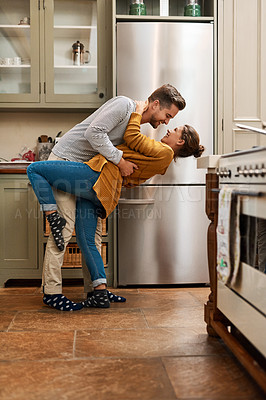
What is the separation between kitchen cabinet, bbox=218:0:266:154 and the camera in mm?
3303

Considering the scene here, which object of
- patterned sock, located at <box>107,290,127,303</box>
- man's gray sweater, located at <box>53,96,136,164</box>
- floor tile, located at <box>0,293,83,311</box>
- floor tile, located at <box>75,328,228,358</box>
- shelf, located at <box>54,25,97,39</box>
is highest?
shelf, located at <box>54,25,97,39</box>

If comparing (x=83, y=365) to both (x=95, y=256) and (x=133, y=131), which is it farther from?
(x=133, y=131)

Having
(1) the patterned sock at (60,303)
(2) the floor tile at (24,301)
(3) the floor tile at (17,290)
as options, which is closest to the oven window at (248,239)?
(1) the patterned sock at (60,303)

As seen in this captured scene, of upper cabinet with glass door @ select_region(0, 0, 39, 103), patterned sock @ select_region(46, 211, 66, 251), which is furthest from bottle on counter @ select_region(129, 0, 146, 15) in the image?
patterned sock @ select_region(46, 211, 66, 251)

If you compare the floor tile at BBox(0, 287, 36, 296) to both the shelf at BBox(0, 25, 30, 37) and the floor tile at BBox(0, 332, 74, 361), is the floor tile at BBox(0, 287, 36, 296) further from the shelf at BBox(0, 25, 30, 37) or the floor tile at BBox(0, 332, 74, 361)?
the shelf at BBox(0, 25, 30, 37)

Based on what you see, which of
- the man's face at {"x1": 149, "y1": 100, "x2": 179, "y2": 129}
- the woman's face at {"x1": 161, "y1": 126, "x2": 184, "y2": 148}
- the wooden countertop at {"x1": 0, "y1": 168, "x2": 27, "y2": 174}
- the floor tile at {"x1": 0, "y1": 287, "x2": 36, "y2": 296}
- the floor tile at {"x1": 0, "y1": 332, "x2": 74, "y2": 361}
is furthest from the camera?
the wooden countertop at {"x1": 0, "y1": 168, "x2": 27, "y2": 174}

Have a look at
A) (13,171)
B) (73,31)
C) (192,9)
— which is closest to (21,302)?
(13,171)

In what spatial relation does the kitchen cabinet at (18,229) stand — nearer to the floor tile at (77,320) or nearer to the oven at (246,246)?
the floor tile at (77,320)

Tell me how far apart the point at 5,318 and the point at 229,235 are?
53.0 inches

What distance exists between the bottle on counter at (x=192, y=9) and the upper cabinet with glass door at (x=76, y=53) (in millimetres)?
622

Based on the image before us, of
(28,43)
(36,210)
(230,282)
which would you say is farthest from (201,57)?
(230,282)

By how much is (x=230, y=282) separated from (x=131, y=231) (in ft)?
5.16

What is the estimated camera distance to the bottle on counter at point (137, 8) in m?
3.30

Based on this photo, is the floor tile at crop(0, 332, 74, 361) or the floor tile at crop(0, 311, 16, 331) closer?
the floor tile at crop(0, 332, 74, 361)
